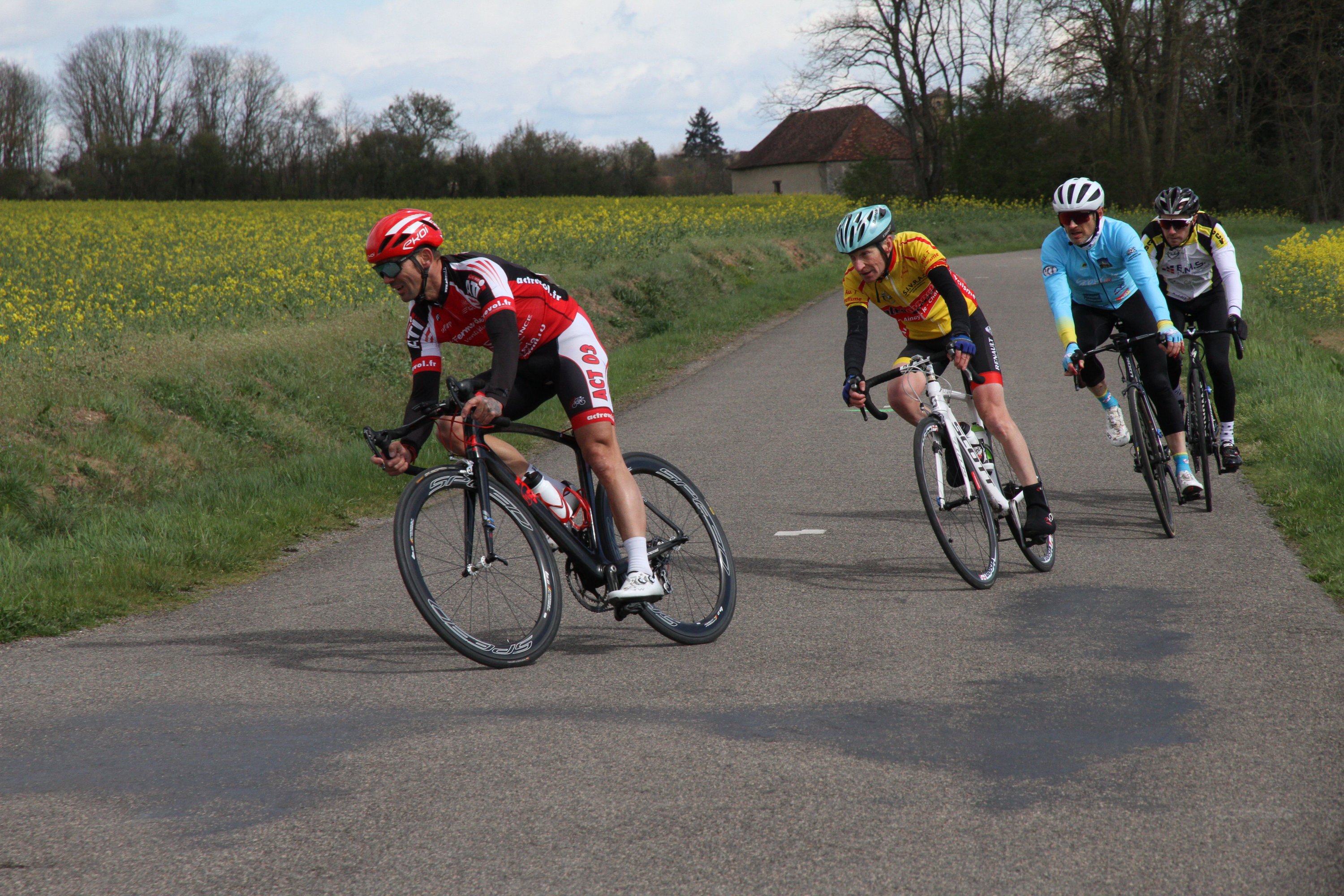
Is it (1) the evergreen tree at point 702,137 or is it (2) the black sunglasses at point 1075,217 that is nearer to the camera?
(2) the black sunglasses at point 1075,217

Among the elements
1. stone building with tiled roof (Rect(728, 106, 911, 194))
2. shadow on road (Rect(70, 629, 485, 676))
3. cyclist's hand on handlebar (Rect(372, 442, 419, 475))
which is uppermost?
stone building with tiled roof (Rect(728, 106, 911, 194))

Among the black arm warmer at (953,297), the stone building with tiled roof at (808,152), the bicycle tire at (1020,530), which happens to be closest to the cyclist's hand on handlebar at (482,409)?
the black arm warmer at (953,297)

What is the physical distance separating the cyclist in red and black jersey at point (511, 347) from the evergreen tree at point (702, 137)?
15607cm

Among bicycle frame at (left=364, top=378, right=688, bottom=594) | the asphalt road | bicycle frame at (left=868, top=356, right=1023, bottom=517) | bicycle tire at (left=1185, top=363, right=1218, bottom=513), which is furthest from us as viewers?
bicycle tire at (left=1185, top=363, right=1218, bottom=513)

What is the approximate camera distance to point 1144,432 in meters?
7.70

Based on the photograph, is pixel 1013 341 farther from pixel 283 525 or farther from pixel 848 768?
pixel 848 768

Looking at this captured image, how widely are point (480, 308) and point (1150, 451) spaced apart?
4.60 metres

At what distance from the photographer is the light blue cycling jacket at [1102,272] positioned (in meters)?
7.59

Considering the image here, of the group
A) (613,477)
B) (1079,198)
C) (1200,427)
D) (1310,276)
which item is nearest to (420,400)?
(613,477)

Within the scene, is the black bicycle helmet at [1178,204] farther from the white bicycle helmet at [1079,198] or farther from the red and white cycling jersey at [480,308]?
the red and white cycling jersey at [480,308]

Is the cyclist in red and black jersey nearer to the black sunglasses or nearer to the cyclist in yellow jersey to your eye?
the cyclist in yellow jersey

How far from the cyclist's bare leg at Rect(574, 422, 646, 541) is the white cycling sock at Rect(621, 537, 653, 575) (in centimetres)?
2

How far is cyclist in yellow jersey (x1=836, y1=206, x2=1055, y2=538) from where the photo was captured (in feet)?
21.6

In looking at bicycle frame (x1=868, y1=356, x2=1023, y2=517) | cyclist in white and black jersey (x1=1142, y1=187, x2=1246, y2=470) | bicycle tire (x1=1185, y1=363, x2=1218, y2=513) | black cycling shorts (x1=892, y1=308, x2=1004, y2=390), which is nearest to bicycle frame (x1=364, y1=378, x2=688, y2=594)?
bicycle frame (x1=868, y1=356, x2=1023, y2=517)
